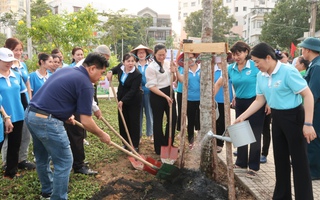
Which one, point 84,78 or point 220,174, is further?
point 220,174

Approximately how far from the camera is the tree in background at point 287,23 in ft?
93.6

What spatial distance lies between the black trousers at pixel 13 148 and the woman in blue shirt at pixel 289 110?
3.18 meters

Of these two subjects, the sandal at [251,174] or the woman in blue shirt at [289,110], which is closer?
the woman in blue shirt at [289,110]

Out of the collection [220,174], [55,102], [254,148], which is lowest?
[220,174]

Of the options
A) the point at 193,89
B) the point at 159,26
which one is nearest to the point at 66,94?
the point at 193,89

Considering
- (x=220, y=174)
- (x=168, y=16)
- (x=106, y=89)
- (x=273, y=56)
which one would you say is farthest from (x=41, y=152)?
(x=168, y=16)

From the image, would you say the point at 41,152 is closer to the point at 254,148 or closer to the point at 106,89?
the point at 254,148

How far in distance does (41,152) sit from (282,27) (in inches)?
1191

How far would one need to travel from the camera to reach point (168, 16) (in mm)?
65500

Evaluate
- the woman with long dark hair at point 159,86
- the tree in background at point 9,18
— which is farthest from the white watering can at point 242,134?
the tree in background at point 9,18

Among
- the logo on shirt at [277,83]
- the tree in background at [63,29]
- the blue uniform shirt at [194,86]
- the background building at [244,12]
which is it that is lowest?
the blue uniform shirt at [194,86]

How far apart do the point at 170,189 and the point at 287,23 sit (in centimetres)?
3051

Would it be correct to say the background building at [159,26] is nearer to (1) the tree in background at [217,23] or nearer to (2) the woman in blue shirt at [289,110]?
(1) the tree in background at [217,23]

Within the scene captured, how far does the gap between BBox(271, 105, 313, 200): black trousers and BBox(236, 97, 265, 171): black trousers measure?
962mm
